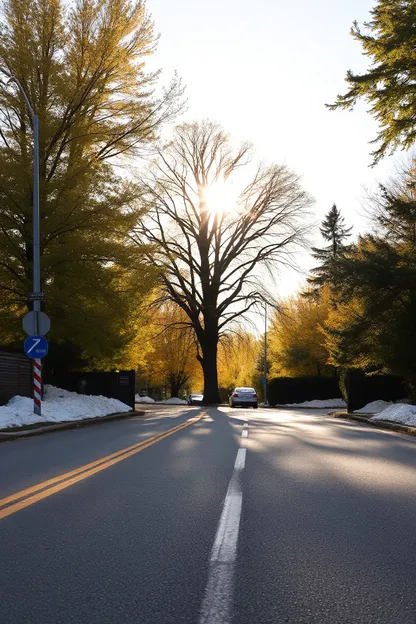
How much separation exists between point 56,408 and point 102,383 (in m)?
10.7

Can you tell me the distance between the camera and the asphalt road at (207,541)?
11.1ft

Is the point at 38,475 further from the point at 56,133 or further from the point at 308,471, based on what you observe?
the point at 56,133

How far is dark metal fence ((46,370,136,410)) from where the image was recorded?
95.3 feet

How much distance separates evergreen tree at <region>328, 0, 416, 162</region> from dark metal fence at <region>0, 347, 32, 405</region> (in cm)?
1195

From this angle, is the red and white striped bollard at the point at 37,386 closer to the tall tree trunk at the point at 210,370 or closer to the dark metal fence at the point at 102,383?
the dark metal fence at the point at 102,383

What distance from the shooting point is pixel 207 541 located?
4.73 metres

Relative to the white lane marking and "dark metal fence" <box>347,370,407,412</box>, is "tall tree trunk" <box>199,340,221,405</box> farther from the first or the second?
the white lane marking

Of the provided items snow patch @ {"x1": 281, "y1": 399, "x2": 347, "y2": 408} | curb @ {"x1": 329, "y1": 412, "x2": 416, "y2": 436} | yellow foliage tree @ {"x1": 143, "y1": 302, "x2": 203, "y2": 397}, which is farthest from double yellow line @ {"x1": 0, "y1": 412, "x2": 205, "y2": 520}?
snow patch @ {"x1": 281, "y1": 399, "x2": 347, "y2": 408}

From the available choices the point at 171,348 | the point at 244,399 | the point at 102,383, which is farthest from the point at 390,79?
the point at 171,348

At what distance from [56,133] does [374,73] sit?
11.1 m

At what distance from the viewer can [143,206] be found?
22.3m

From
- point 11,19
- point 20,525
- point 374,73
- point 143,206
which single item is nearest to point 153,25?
point 11,19

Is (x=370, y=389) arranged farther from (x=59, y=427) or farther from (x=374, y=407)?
(x=59, y=427)

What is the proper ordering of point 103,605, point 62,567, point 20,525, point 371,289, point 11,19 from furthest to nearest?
point 371,289, point 11,19, point 20,525, point 62,567, point 103,605
